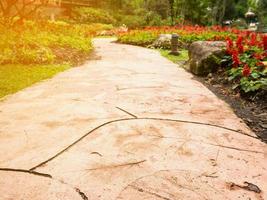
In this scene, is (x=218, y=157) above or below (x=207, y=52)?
below

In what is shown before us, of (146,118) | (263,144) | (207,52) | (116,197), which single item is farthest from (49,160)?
(207,52)

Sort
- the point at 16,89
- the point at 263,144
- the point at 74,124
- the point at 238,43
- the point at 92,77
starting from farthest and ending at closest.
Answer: the point at 238,43 < the point at 92,77 < the point at 16,89 < the point at 74,124 < the point at 263,144

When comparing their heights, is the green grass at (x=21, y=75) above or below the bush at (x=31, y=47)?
below

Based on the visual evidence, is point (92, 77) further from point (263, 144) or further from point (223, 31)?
point (223, 31)

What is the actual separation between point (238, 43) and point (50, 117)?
15.1 ft

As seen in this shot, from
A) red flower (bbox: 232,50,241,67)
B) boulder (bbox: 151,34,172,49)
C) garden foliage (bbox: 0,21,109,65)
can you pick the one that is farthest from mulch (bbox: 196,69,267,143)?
boulder (bbox: 151,34,172,49)

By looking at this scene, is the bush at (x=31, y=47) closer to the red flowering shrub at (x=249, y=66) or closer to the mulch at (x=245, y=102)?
the mulch at (x=245, y=102)

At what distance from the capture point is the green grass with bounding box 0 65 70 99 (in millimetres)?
5430

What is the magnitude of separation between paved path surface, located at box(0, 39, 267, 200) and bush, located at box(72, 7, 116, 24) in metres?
21.2

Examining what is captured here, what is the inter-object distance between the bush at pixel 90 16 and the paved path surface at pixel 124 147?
21.2 m

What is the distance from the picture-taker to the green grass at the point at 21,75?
5.43 meters

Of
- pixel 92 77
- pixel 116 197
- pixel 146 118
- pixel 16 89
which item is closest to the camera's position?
pixel 116 197

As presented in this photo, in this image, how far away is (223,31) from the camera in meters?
16.8

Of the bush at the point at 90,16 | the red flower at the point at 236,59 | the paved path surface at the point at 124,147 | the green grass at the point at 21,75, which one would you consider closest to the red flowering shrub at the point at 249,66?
the red flower at the point at 236,59
